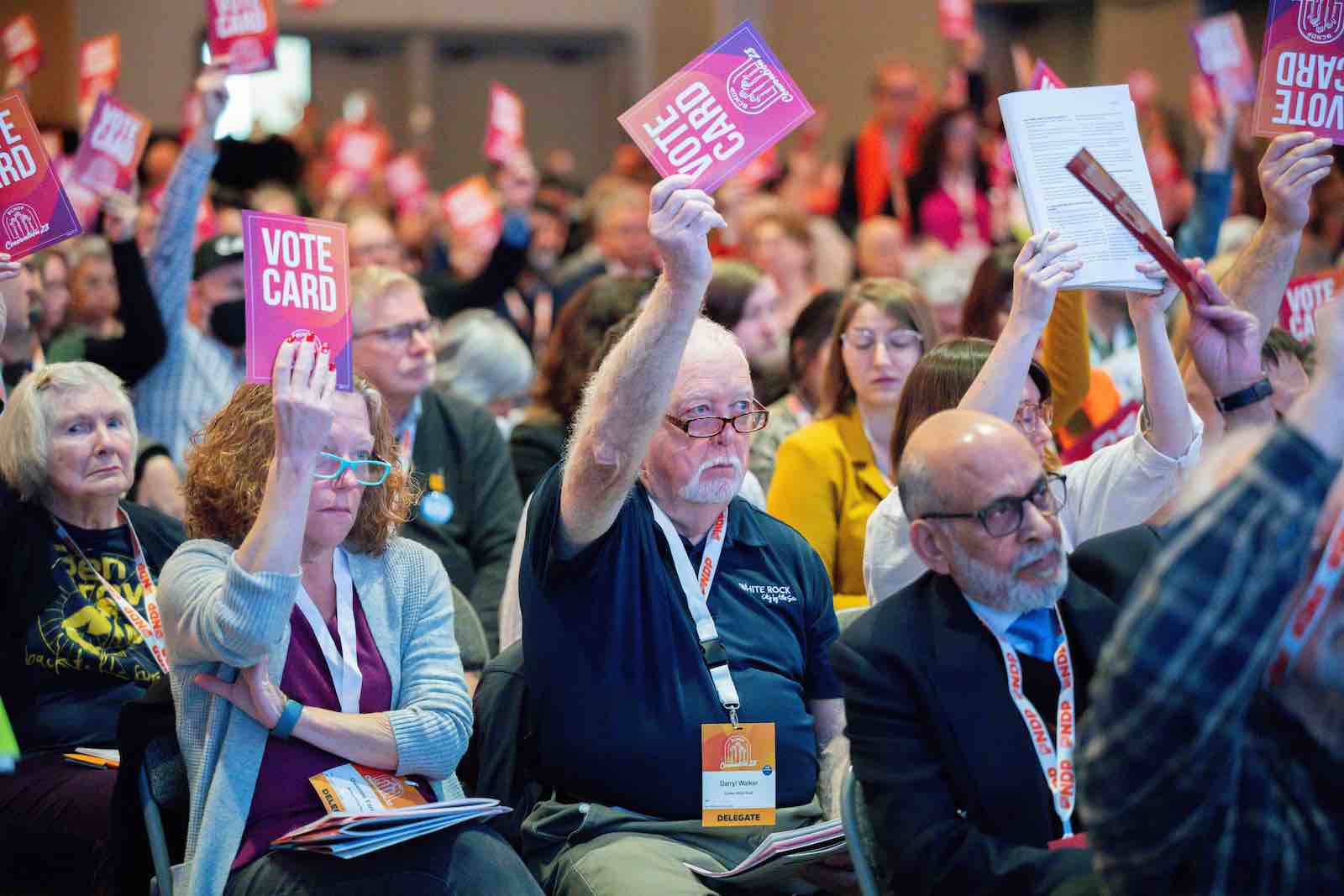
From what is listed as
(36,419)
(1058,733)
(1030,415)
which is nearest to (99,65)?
(36,419)

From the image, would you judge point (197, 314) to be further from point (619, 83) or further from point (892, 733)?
point (619, 83)

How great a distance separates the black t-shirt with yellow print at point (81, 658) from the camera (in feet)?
11.0

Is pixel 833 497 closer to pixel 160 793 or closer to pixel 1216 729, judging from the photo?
pixel 160 793

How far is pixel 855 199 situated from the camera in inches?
396

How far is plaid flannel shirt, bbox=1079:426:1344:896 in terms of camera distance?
5.69 feet

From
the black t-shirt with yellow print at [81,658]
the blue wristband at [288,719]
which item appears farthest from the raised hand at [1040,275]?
the black t-shirt with yellow print at [81,658]

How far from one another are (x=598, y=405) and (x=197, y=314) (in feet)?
13.0

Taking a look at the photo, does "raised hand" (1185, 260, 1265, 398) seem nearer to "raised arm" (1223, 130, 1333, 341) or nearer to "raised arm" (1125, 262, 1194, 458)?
"raised arm" (1125, 262, 1194, 458)

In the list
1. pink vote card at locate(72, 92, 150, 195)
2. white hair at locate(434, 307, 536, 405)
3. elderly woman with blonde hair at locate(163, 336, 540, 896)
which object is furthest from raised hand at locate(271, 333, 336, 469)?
white hair at locate(434, 307, 536, 405)

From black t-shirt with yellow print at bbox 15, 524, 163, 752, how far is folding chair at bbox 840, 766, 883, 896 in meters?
1.70

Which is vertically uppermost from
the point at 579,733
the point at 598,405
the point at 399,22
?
the point at 399,22

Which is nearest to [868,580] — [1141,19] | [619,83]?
[1141,19]

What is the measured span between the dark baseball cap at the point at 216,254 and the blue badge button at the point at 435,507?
1.49 metres

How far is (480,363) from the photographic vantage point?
5.55 meters
